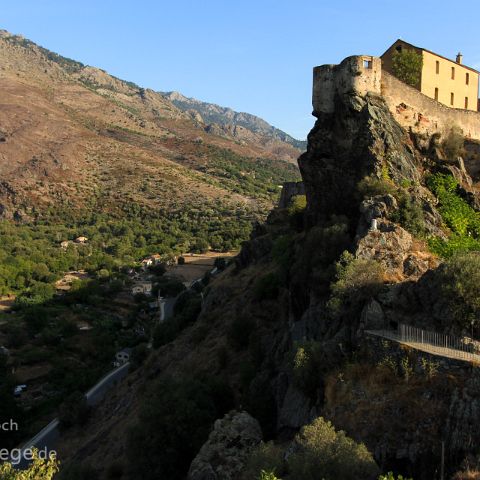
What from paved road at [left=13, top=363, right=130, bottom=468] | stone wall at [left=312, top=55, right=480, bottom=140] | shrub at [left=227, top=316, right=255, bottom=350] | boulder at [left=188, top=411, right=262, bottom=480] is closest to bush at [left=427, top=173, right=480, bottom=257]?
stone wall at [left=312, top=55, right=480, bottom=140]

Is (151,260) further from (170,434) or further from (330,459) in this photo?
(330,459)

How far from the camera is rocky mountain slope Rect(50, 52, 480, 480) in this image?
11.8m

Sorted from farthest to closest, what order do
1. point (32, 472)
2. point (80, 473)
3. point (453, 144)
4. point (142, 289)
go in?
point (142, 289)
point (453, 144)
point (80, 473)
point (32, 472)

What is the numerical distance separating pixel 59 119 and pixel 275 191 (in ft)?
211

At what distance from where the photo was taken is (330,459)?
34.1 feet

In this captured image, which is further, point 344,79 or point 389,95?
point 389,95

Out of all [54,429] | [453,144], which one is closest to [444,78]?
[453,144]

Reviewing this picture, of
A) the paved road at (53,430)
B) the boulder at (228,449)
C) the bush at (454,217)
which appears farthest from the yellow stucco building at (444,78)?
the paved road at (53,430)

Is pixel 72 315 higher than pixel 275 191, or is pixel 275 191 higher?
pixel 275 191

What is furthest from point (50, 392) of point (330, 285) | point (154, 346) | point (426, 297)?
point (426, 297)

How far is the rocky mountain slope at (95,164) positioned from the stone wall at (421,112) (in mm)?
100679

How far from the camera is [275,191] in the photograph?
155 m

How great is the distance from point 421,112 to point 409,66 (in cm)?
295

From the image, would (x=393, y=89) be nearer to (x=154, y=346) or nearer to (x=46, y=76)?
(x=154, y=346)
